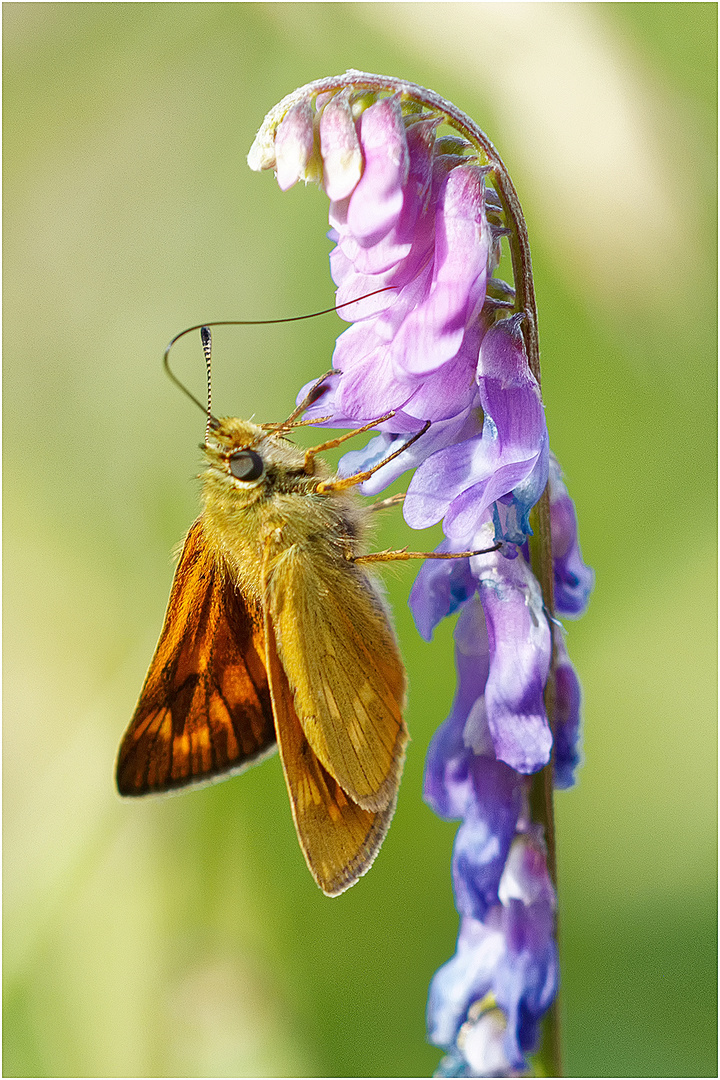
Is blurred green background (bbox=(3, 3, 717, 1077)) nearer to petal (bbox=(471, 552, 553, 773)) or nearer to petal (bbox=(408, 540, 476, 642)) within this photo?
petal (bbox=(408, 540, 476, 642))

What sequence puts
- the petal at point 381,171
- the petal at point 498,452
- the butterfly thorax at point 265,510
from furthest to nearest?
the butterfly thorax at point 265,510
the petal at point 498,452
the petal at point 381,171

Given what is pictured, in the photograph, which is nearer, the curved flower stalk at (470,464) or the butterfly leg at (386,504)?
the curved flower stalk at (470,464)

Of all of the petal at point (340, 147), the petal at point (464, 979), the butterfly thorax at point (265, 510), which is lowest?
the petal at point (464, 979)

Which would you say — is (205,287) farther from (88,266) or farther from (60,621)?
(60,621)

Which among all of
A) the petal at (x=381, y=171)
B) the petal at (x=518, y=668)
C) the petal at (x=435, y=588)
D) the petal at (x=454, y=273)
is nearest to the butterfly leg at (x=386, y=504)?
the petal at (x=435, y=588)

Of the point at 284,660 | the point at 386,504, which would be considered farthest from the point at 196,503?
the point at 284,660

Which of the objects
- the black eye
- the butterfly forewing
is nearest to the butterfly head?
the black eye

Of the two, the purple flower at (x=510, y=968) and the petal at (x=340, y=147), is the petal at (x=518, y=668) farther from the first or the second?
the petal at (x=340, y=147)
